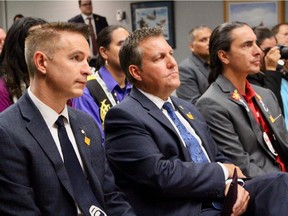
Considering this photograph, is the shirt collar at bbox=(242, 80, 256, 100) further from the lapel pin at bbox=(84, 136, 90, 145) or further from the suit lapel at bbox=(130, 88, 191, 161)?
the lapel pin at bbox=(84, 136, 90, 145)

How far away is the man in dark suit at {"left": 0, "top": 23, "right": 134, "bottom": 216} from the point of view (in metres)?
1.44

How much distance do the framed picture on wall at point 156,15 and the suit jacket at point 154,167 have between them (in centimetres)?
415

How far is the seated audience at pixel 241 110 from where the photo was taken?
2.29 meters

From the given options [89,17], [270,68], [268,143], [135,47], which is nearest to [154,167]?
[135,47]

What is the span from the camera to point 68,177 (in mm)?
1532

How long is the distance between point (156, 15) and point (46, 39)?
4587mm

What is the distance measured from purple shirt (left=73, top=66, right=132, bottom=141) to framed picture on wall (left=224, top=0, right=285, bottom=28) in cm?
322

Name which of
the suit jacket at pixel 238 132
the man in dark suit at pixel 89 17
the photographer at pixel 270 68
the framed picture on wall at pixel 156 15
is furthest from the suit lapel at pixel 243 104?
the framed picture on wall at pixel 156 15

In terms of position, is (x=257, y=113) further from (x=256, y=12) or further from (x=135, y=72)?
(x=256, y=12)

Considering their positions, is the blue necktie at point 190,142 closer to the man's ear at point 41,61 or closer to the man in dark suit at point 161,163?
the man in dark suit at point 161,163

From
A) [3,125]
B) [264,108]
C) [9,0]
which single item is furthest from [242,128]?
[9,0]

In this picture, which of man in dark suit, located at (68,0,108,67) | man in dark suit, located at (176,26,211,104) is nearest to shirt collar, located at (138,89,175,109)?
man in dark suit, located at (176,26,211,104)

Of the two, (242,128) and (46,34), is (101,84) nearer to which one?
(242,128)

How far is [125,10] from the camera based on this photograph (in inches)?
244
